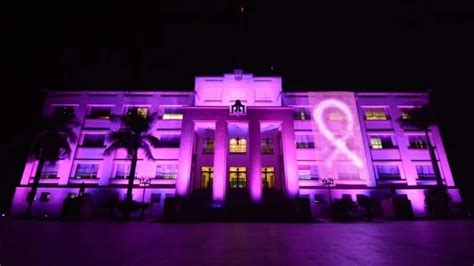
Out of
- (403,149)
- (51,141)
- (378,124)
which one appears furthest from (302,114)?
(51,141)

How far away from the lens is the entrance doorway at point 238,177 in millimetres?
30611

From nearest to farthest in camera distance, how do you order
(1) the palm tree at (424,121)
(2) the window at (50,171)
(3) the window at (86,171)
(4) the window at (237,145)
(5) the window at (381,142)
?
1. (1) the palm tree at (424,121)
2. (2) the window at (50,171)
3. (3) the window at (86,171)
4. (5) the window at (381,142)
5. (4) the window at (237,145)

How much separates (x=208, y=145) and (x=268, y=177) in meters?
10.8

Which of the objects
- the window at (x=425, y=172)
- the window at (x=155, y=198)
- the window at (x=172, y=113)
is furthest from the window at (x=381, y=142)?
the window at (x=155, y=198)

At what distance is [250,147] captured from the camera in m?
28.4

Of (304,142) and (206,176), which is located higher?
(304,142)

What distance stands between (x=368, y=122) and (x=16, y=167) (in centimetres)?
5201

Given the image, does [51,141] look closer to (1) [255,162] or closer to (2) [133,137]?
(2) [133,137]

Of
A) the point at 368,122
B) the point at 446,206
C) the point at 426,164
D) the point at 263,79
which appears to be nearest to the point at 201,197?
the point at 263,79

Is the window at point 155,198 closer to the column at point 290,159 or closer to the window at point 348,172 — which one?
the column at point 290,159

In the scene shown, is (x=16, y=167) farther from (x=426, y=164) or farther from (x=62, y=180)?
(x=426, y=164)

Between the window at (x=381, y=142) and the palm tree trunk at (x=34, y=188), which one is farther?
the window at (x=381, y=142)

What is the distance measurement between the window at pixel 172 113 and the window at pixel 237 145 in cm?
899

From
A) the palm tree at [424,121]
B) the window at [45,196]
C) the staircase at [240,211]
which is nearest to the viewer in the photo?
the staircase at [240,211]
